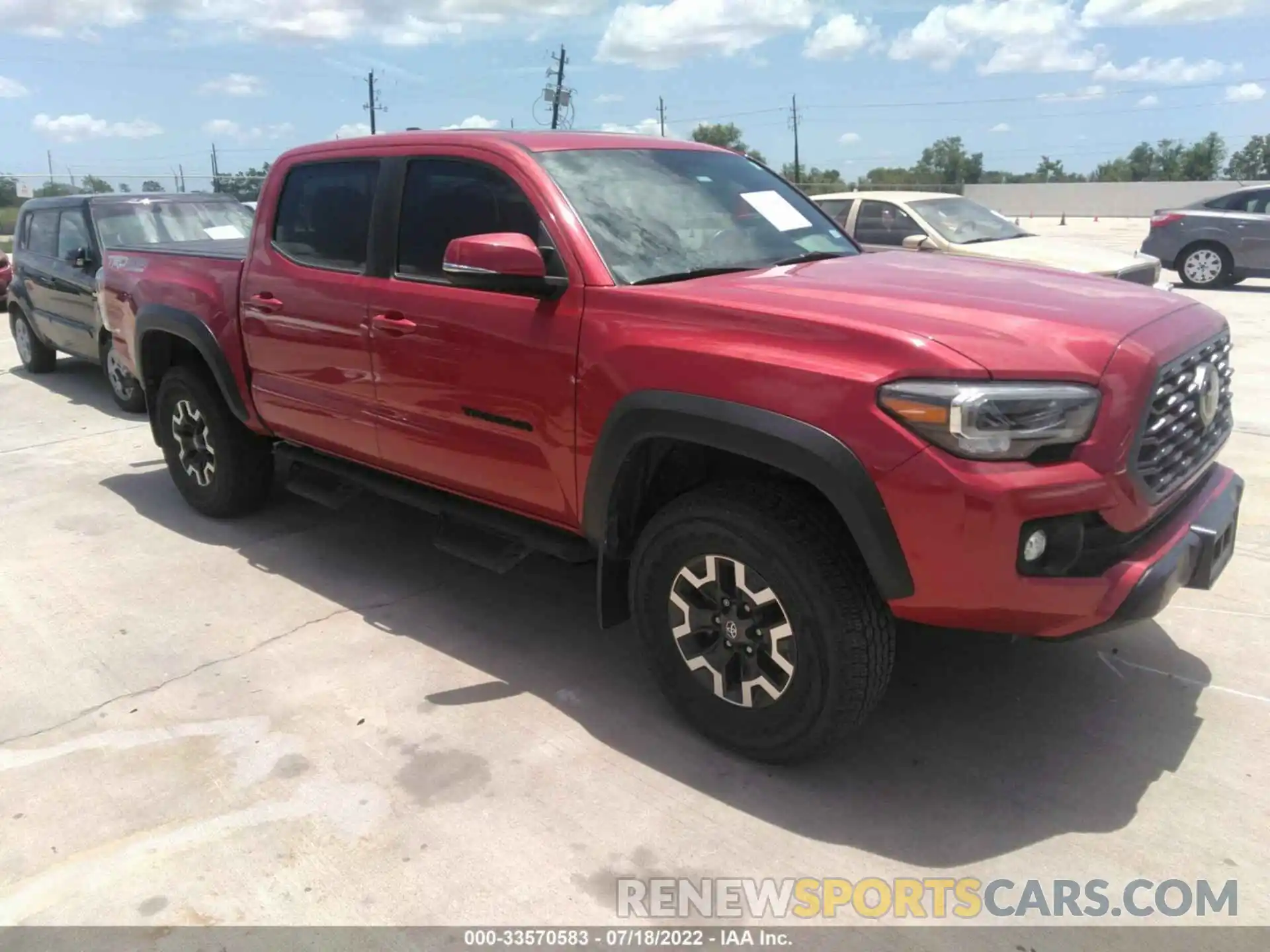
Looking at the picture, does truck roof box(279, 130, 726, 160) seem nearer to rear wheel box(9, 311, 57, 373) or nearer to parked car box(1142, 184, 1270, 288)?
rear wheel box(9, 311, 57, 373)

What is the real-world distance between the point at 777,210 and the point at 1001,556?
6.73ft

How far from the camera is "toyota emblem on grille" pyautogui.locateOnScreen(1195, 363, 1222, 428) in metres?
3.01

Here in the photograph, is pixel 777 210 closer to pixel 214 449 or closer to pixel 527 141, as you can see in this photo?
pixel 527 141

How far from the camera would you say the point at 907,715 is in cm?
346

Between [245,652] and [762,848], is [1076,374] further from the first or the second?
[245,652]

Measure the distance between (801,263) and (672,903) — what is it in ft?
7.44

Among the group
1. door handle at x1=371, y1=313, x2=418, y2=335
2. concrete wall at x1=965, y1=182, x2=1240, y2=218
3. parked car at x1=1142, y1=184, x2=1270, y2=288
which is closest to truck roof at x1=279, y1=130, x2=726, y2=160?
door handle at x1=371, y1=313, x2=418, y2=335

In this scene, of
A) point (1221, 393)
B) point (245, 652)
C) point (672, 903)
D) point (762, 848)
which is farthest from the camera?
point (245, 652)

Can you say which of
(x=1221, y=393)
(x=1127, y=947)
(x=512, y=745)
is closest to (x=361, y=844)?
(x=512, y=745)

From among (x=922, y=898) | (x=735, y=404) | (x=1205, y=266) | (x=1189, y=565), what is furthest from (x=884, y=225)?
(x=922, y=898)

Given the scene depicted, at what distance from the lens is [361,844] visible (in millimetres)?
2873

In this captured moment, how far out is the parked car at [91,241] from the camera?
8500mm

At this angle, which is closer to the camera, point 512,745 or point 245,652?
point 512,745

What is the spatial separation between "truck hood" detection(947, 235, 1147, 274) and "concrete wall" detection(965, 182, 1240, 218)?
40449 millimetres
